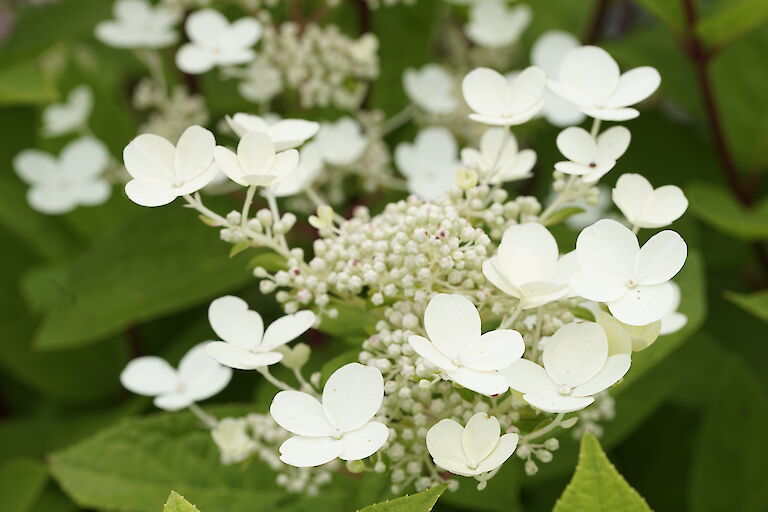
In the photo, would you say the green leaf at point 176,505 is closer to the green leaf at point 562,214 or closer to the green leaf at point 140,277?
the green leaf at point 562,214

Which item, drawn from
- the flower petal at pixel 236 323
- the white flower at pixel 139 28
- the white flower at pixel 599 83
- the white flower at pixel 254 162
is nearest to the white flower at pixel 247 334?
the flower petal at pixel 236 323

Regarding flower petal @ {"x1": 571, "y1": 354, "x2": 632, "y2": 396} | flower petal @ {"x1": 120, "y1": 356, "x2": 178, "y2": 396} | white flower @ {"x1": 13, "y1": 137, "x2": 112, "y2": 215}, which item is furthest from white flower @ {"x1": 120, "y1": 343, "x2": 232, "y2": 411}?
white flower @ {"x1": 13, "y1": 137, "x2": 112, "y2": 215}

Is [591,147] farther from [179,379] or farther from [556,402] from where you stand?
[179,379]

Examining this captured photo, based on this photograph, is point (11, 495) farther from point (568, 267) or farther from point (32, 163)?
point (568, 267)

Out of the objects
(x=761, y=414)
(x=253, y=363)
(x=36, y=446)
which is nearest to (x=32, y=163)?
(x=36, y=446)

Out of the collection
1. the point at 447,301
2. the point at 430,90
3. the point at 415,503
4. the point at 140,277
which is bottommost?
the point at 140,277

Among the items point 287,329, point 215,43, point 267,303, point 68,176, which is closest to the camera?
point 287,329

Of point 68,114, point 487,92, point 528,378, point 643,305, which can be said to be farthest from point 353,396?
point 68,114

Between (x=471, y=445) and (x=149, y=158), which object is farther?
(x=149, y=158)
